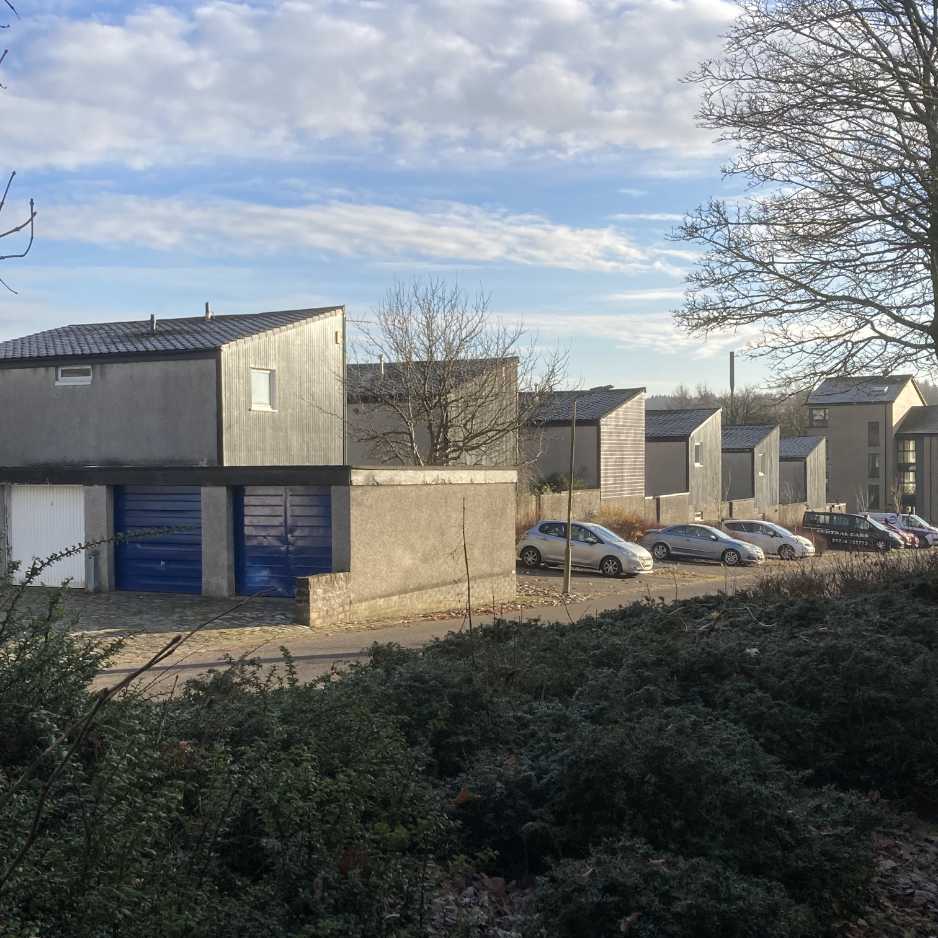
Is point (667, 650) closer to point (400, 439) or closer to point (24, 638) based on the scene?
point (24, 638)

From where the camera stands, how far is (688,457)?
1887 inches

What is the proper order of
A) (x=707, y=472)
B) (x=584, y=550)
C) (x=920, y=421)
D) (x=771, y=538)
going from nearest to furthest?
(x=584, y=550) → (x=771, y=538) → (x=707, y=472) → (x=920, y=421)

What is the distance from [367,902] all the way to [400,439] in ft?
→ 96.3

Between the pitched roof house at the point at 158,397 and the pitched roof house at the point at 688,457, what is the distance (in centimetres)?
2470

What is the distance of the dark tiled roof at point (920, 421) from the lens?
6706 centimetres

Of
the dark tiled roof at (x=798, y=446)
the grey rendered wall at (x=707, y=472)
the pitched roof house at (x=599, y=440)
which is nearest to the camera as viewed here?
the pitched roof house at (x=599, y=440)

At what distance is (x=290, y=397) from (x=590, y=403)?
755 inches

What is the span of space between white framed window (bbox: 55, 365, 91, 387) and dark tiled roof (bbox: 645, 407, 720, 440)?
29.7 m

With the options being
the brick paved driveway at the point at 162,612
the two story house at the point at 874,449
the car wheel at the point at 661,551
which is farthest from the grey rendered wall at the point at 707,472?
the brick paved driveway at the point at 162,612

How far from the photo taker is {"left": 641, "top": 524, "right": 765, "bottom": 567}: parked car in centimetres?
3528

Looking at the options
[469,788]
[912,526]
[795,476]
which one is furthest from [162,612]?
[795,476]

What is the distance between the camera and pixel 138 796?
4.18 metres

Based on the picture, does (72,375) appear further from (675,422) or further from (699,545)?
(675,422)

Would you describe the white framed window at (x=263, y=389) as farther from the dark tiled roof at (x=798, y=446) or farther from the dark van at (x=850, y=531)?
the dark tiled roof at (x=798, y=446)
